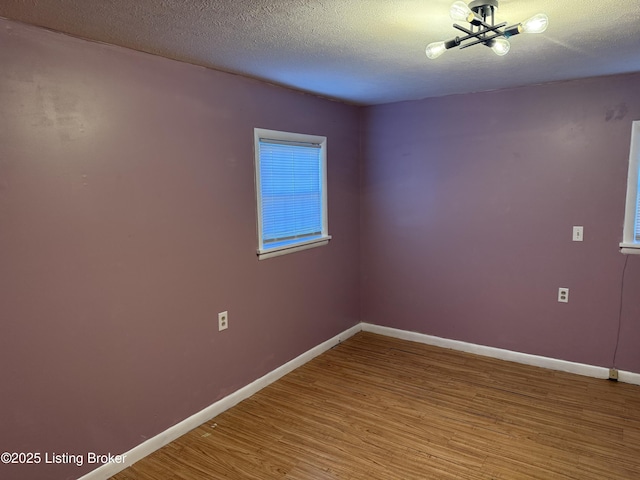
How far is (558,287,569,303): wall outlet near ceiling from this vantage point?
3.26 metres

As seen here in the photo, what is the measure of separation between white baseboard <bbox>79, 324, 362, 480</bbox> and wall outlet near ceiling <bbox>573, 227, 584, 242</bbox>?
2.20m

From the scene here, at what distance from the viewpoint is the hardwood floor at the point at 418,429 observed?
224 cm

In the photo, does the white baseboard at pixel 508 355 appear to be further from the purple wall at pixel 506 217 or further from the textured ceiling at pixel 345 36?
the textured ceiling at pixel 345 36

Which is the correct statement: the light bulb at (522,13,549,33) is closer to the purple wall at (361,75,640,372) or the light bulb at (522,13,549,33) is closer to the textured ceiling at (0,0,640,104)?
the textured ceiling at (0,0,640,104)

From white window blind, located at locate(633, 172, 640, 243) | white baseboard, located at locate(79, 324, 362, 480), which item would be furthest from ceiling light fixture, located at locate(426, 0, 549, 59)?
white baseboard, located at locate(79, 324, 362, 480)

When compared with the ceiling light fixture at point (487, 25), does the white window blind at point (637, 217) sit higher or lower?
lower

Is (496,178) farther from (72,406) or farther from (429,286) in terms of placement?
(72,406)

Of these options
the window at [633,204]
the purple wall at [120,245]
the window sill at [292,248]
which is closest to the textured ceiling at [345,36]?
the purple wall at [120,245]

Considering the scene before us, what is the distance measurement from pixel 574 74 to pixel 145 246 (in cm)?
298

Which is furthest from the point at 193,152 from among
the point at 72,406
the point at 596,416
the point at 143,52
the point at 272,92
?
the point at 596,416

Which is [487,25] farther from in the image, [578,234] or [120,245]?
[578,234]

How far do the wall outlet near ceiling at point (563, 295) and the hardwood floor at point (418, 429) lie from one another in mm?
579

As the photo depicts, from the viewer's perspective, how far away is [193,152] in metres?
2.54

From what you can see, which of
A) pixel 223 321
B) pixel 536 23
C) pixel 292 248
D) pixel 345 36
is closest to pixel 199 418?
pixel 223 321
